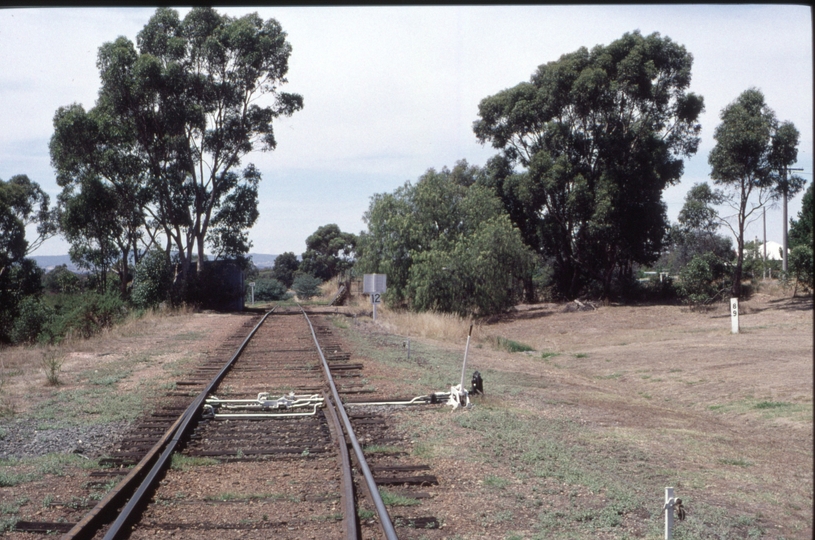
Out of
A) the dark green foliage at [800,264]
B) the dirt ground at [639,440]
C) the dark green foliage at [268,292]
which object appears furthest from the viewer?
the dark green foliage at [268,292]

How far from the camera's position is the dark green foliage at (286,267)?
344ft

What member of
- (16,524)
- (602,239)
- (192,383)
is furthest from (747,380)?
(602,239)

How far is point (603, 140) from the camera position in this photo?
40531mm

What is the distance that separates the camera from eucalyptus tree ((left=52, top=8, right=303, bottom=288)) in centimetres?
Answer: 3738

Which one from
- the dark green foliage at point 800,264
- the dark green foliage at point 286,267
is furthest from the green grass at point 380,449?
the dark green foliage at point 286,267

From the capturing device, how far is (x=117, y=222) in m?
45.2

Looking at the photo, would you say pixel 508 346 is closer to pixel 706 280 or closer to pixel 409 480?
pixel 706 280

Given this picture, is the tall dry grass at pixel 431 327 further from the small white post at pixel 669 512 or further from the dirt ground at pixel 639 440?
the small white post at pixel 669 512

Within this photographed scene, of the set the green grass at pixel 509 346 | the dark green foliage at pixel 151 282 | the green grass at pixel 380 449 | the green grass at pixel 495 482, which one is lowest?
the green grass at pixel 509 346

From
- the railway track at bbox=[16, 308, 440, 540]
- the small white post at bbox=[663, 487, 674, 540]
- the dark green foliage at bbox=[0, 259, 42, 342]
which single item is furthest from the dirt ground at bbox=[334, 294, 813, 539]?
the dark green foliage at bbox=[0, 259, 42, 342]

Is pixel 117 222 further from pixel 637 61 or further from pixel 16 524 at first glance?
pixel 16 524

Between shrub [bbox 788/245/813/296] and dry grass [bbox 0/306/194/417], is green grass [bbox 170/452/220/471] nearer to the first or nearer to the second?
dry grass [bbox 0/306/194/417]

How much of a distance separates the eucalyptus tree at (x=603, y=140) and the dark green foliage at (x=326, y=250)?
158 ft

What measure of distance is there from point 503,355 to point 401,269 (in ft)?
51.7
